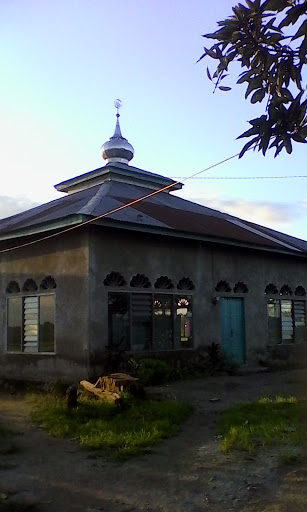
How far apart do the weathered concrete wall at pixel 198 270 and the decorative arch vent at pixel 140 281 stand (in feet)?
0.35

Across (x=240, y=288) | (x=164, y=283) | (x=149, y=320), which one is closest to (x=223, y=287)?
(x=240, y=288)

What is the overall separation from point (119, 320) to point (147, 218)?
2.56 metres

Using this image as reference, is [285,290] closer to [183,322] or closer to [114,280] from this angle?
[183,322]

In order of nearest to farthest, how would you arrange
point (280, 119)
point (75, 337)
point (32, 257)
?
point (280, 119), point (75, 337), point (32, 257)

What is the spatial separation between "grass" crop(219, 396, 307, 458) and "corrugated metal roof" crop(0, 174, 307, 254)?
4.99 metres

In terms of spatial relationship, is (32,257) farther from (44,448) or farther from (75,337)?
(44,448)

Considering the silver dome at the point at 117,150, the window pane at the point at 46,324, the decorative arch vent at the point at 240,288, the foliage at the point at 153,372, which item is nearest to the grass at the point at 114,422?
the foliage at the point at 153,372

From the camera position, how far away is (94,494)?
530 cm

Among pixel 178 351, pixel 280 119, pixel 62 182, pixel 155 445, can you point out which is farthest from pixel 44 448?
pixel 62 182

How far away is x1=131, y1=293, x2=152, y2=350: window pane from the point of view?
12.8 m

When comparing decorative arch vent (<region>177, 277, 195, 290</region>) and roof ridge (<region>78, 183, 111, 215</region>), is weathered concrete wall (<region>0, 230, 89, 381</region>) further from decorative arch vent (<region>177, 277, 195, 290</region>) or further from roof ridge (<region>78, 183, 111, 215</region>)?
decorative arch vent (<region>177, 277, 195, 290</region>)

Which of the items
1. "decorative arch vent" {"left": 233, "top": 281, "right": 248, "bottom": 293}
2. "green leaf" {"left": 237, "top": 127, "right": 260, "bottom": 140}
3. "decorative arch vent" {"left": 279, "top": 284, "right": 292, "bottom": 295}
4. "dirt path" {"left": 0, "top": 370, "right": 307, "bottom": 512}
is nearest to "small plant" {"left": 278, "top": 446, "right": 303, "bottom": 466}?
"dirt path" {"left": 0, "top": 370, "right": 307, "bottom": 512}

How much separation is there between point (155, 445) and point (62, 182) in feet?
44.6

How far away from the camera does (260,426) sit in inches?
297
